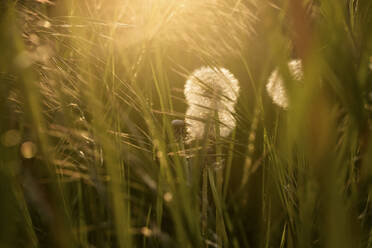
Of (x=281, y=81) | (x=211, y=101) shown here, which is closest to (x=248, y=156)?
(x=281, y=81)

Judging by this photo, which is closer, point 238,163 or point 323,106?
point 323,106

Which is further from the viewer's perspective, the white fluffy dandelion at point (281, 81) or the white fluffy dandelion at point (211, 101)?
the white fluffy dandelion at point (211, 101)

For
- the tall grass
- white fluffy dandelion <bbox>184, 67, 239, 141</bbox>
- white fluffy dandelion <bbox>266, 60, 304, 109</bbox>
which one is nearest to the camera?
the tall grass

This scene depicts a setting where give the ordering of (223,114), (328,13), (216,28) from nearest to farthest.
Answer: (328,13)
(216,28)
(223,114)

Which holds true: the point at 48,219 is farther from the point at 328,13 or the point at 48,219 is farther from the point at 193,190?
the point at 328,13

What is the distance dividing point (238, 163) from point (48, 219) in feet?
1.75

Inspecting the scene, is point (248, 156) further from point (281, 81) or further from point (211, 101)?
point (211, 101)

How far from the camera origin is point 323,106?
0.32 m

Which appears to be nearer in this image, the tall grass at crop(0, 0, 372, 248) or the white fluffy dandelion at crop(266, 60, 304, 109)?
the tall grass at crop(0, 0, 372, 248)

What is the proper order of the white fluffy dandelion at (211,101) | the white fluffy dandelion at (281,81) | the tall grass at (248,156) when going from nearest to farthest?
the tall grass at (248,156), the white fluffy dandelion at (281,81), the white fluffy dandelion at (211,101)

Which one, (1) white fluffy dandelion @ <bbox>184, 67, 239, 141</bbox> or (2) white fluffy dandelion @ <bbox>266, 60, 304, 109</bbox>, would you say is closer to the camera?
(2) white fluffy dandelion @ <bbox>266, 60, 304, 109</bbox>

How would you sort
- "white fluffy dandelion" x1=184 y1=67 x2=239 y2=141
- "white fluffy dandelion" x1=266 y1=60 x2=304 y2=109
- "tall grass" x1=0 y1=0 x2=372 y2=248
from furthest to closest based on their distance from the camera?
"white fluffy dandelion" x1=184 y1=67 x2=239 y2=141 → "white fluffy dandelion" x1=266 y1=60 x2=304 y2=109 → "tall grass" x1=0 y1=0 x2=372 y2=248

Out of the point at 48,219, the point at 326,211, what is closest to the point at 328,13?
the point at 326,211

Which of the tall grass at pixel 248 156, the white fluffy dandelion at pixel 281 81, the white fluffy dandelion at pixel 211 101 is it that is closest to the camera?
the tall grass at pixel 248 156
